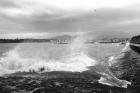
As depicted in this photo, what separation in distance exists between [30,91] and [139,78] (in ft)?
25.4

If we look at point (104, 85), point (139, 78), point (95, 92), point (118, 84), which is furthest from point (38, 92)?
point (139, 78)

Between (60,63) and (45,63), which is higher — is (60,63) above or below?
below

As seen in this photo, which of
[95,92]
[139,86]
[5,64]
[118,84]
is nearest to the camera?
[95,92]

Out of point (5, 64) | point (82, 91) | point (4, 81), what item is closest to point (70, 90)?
point (82, 91)

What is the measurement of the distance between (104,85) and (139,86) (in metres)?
2.11

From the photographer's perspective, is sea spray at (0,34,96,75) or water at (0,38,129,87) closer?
water at (0,38,129,87)

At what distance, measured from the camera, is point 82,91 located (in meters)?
10.7

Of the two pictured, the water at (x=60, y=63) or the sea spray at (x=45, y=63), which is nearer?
the water at (x=60, y=63)

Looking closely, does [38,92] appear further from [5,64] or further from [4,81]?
[5,64]

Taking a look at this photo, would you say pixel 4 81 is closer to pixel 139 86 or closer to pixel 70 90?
pixel 70 90

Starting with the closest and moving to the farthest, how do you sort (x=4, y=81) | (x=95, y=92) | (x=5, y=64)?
(x=95, y=92) → (x=4, y=81) → (x=5, y=64)

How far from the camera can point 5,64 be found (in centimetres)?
2050

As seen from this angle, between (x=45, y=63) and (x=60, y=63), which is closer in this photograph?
(x=45, y=63)

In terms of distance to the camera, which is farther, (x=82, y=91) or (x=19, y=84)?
(x=19, y=84)
